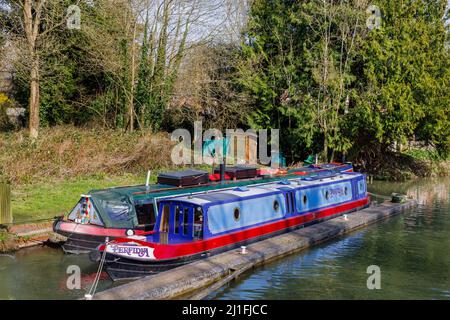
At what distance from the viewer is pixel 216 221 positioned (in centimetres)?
1537

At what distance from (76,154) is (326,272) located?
14180mm

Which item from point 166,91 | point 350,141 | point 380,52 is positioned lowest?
point 350,141

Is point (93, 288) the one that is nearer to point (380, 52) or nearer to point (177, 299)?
point (177, 299)

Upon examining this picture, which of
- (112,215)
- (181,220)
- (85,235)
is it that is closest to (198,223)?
(181,220)

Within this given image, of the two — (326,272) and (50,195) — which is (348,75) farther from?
(326,272)

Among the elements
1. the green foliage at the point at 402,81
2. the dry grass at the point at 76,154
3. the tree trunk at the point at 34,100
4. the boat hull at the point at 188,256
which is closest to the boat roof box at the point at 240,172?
the boat hull at the point at 188,256

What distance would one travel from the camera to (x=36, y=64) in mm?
26312

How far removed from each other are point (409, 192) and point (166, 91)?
16840mm

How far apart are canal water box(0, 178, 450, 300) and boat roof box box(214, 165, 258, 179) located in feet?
14.2

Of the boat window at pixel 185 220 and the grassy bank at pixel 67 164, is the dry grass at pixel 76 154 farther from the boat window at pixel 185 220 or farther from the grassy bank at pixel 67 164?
the boat window at pixel 185 220

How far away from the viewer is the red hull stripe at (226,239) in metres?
13.8

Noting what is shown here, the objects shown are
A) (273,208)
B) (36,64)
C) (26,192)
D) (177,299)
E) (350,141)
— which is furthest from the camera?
(350,141)

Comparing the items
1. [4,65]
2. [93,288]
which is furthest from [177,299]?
[4,65]

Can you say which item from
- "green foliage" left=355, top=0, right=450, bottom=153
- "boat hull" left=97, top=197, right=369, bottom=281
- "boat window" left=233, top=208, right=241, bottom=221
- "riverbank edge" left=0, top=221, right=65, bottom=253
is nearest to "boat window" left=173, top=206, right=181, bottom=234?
"boat hull" left=97, top=197, right=369, bottom=281
